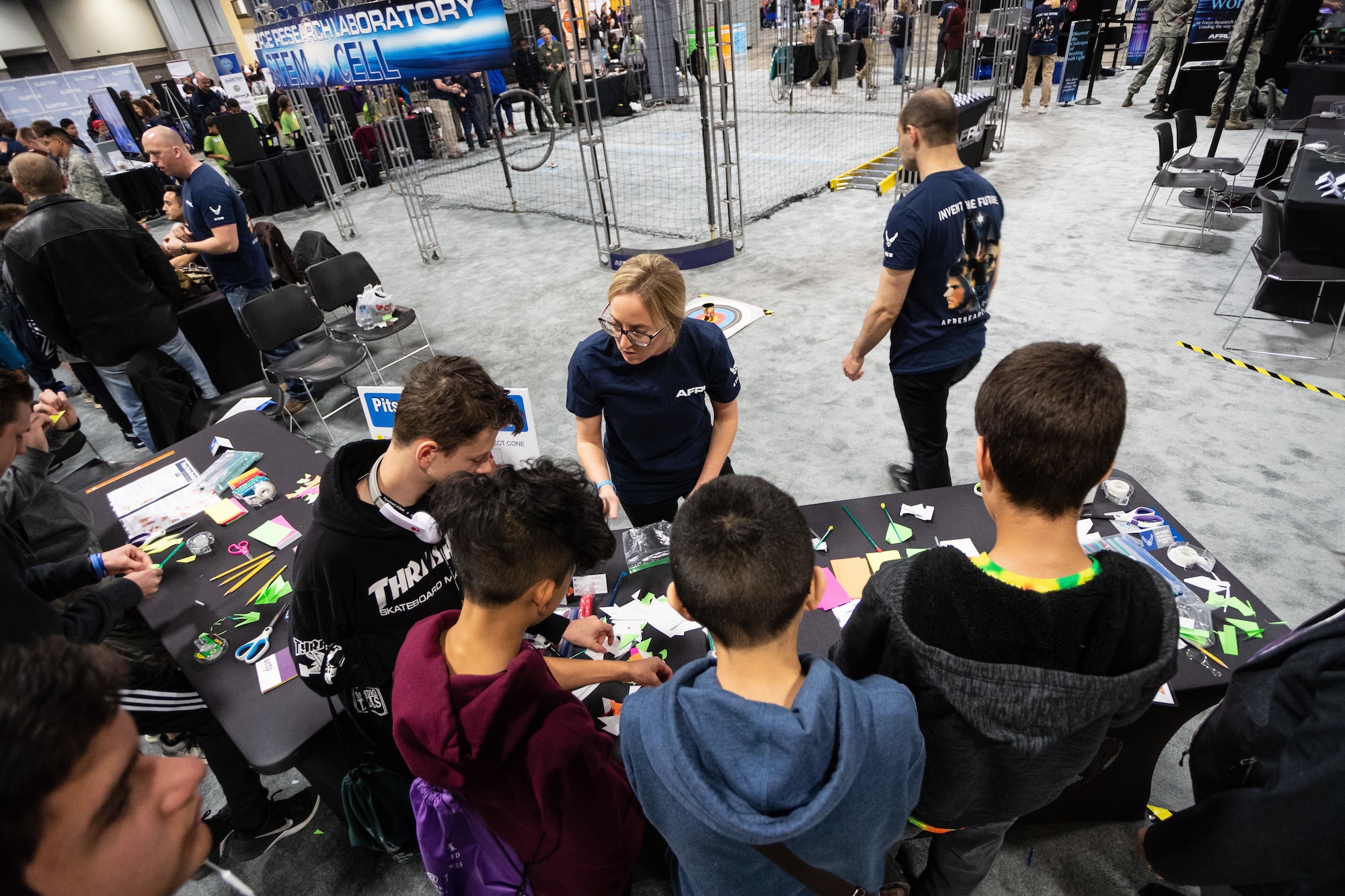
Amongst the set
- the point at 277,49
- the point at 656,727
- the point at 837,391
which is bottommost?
the point at 837,391

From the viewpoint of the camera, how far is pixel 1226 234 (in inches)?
215

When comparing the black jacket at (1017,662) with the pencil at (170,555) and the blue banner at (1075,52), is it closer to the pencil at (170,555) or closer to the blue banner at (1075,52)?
the pencil at (170,555)

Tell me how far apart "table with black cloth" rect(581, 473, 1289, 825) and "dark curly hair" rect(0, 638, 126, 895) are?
1.11 metres

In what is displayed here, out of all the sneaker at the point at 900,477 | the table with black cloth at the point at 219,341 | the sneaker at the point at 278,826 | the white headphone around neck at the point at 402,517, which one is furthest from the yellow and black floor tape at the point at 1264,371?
the table with black cloth at the point at 219,341

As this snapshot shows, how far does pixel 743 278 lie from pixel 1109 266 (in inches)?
116

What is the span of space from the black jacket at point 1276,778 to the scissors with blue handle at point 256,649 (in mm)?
2332

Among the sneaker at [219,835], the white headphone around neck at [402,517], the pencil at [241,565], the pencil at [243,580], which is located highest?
the white headphone around neck at [402,517]

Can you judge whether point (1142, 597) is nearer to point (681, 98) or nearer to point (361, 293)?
point (361, 293)

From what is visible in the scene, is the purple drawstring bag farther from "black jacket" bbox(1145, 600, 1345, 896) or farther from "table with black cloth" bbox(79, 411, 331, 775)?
"black jacket" bbox(1145, 600, 1345, 896)

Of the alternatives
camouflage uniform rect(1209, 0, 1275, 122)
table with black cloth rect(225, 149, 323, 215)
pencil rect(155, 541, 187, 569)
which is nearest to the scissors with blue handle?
pencil rect(155, 541, 187, 569)

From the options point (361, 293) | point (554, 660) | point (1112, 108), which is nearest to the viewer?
point (554, 660)

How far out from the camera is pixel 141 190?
32.1ft

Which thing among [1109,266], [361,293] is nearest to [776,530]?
[361,293]

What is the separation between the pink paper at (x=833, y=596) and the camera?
1755 mm
